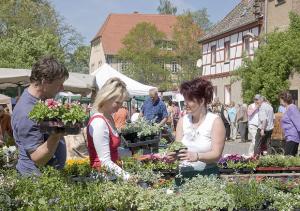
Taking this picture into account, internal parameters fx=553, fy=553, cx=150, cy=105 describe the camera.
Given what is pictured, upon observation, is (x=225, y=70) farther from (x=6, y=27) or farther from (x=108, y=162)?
(x=108, y=162)

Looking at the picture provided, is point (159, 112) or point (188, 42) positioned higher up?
point (188, 42)

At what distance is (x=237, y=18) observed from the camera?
35.1 meters

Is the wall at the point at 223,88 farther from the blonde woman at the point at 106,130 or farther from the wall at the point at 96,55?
the wall at the point at 96,55

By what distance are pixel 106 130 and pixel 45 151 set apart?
2.31 feet

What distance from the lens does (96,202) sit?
3367 millimetres

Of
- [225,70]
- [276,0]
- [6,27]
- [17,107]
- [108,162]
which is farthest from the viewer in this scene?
[6,27]

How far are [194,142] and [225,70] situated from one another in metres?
31.4

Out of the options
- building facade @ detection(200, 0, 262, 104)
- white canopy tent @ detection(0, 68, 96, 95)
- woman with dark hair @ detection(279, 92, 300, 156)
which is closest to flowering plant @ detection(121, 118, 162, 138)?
Result: woman with dark hair @ detection(279, 92, 300, 156)

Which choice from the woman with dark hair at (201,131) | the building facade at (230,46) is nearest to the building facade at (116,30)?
the building facade at (230,46)

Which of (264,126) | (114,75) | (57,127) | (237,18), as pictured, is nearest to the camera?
(57,127)

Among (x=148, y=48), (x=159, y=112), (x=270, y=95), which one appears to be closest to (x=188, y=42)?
(x=148, y=48)

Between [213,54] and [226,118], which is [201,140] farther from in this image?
[213,54]

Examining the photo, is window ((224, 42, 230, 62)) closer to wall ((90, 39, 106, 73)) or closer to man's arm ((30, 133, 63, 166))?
man's arm ((30, 133, 63, 166))

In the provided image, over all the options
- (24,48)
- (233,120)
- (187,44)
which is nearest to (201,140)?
(233,120)
